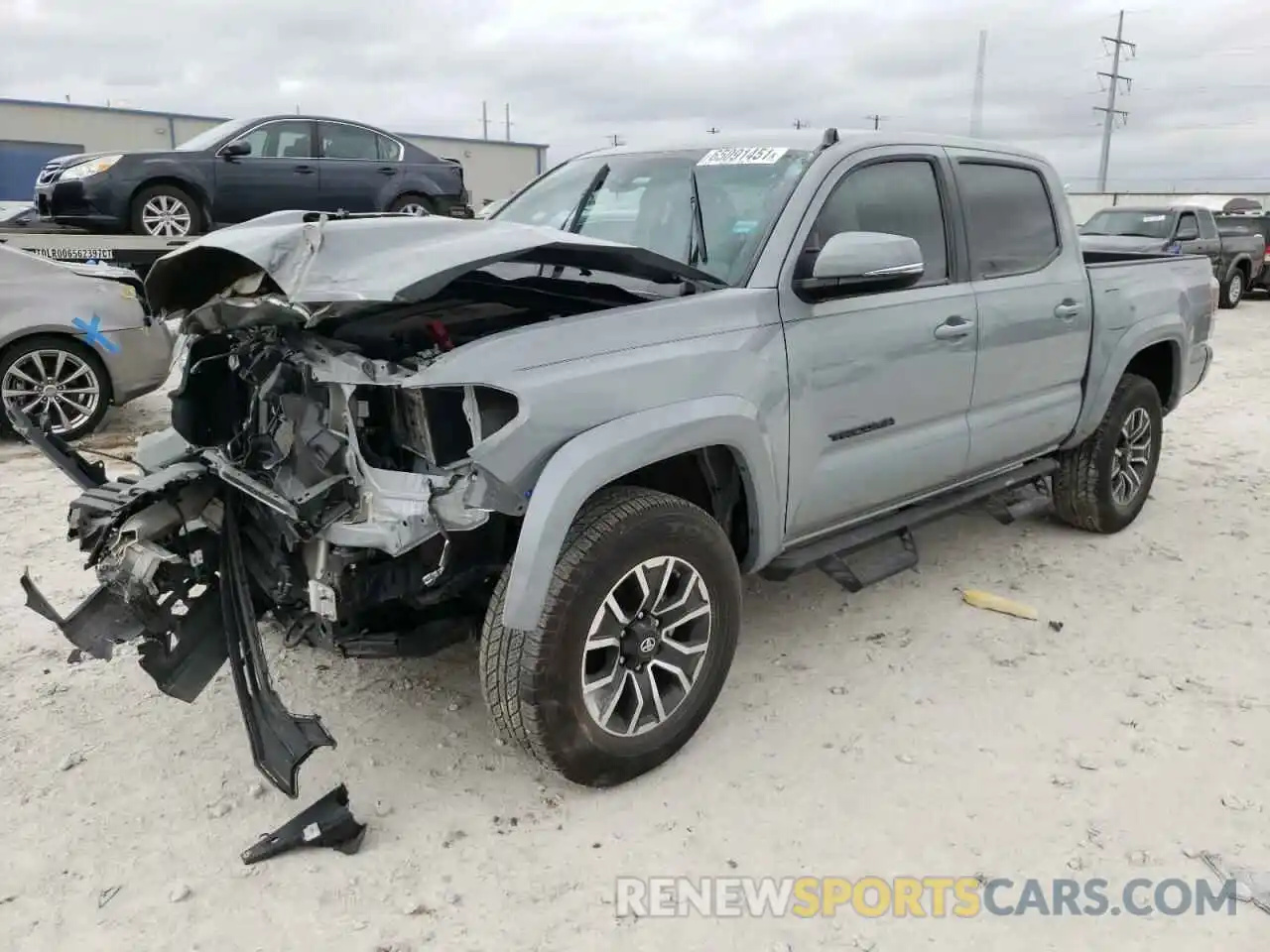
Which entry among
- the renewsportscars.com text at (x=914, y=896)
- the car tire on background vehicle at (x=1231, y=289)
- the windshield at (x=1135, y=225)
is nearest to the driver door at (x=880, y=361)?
the renewsportscars.com text at (x=914, y=896)

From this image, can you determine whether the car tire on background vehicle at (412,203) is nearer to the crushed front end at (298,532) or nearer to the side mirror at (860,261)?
the crushed front end at (298,532)

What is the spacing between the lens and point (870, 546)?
3955 millimetres

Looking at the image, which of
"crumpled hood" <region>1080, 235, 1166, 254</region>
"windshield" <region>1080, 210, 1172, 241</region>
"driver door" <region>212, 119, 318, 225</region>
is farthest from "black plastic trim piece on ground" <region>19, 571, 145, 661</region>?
"windshield" <region>1080, 210, 1172, 241</region>

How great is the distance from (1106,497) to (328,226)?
4231 millimetres

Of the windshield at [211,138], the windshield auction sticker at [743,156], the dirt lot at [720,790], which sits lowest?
the dirt lot at [720,790]

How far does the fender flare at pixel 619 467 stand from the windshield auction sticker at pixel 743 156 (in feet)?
3.66

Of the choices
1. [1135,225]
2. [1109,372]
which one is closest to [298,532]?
[1109,372]

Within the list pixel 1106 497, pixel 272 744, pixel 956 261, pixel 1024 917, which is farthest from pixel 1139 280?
pixel 272 744

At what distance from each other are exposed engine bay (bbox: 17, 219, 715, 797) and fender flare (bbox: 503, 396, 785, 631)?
0.39 feet

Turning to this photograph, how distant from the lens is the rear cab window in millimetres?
4180

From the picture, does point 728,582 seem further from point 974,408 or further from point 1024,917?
point 974,408

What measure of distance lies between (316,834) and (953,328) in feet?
9.56

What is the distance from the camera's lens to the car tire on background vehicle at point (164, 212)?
9734 millimetres

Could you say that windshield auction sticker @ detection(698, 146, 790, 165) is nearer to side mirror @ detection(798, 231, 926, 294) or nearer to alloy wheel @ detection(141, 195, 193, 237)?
side mirror @ detection(798, 231, 926, 294)
